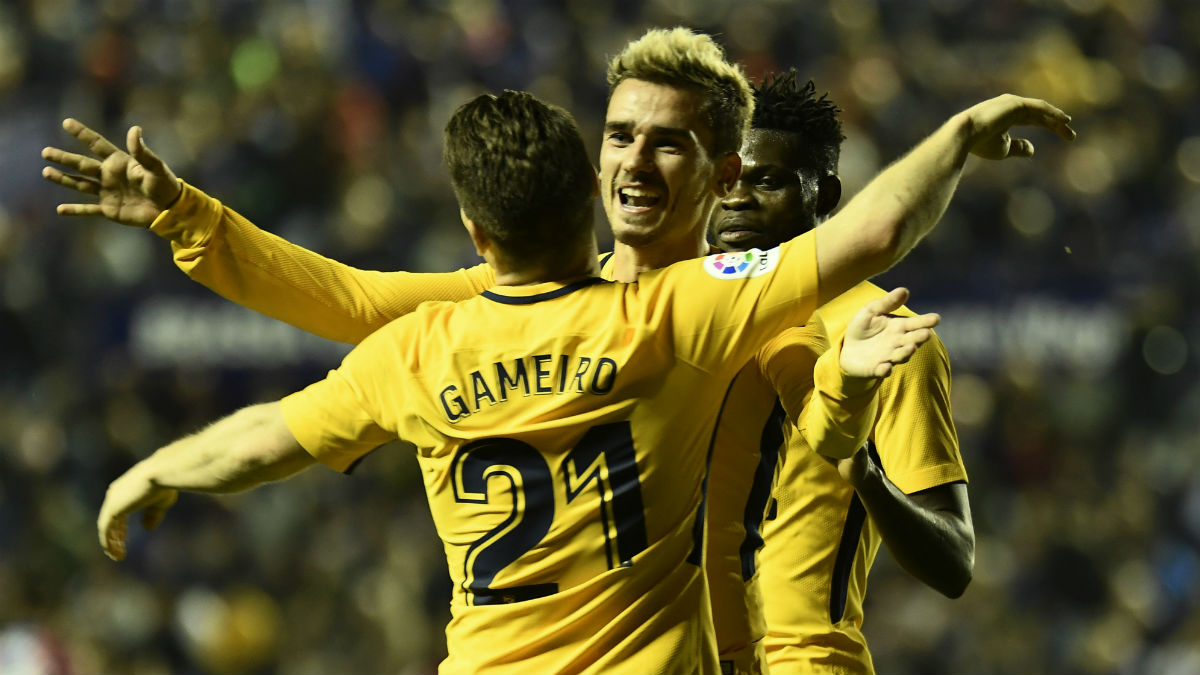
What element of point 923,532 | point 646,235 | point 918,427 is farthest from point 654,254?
point 923,532

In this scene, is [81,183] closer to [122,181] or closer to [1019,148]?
[122,181]

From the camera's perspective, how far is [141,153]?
9.86ft

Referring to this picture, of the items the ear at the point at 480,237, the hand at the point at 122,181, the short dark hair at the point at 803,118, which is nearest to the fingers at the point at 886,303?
the ear at the point at 480,237

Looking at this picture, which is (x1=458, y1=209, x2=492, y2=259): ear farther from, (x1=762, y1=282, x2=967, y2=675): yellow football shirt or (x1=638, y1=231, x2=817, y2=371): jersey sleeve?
(x1=762, y1=282, x2=967, y2=675): yellow football shirt

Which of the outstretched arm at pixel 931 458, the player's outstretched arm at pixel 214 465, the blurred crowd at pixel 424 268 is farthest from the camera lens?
the blurred crowd at pixel 424 268

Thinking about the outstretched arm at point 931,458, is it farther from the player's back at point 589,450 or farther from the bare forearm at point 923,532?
the player's back at point 589,450

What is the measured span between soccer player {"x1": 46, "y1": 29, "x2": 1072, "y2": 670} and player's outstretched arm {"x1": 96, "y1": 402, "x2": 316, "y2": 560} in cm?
48

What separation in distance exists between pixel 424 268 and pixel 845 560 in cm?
611

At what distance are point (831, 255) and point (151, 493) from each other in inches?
55.2

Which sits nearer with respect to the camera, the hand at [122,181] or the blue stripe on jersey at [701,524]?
the blue stripe on jersey at [701,524]

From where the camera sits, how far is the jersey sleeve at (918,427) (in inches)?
134

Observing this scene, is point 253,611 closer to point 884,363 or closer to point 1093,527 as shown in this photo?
point 1093,527

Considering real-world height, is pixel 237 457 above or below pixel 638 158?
below

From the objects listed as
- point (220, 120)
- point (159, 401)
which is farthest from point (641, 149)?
point (220, 120)
